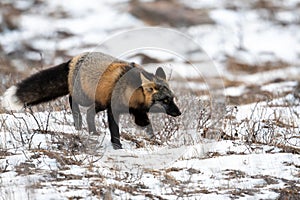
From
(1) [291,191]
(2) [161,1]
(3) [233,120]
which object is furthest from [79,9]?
(1) [291,191]

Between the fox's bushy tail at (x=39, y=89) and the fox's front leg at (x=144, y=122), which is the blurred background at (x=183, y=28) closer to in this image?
the fox's bushy tail at (x=39, y=89)

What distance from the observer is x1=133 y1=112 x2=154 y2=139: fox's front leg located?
8867 mm

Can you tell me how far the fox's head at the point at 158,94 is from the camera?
8484 millimetres

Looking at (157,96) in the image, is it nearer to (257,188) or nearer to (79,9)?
(257,188)

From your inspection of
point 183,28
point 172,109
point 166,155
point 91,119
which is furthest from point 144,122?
point 183,28

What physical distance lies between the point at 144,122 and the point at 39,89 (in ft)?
6.38

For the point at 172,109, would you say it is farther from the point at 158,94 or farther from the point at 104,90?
the point at 104,90

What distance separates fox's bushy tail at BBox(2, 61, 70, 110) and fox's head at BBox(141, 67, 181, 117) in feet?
5.28

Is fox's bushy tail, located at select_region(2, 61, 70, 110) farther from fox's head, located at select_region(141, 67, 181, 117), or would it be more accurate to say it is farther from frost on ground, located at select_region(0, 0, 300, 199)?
fox's head, located at select_region(141, 67, 181, 117)

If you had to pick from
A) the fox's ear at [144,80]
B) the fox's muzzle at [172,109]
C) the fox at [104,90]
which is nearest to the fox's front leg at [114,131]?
the fox at [104,90]

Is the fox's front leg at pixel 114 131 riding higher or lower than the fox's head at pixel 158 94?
lower

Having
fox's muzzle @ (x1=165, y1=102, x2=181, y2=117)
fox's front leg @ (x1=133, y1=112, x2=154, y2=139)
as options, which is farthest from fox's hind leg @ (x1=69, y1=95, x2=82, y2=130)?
fox's muzzle @ (x1=165, y1=102, x2=181, y2=117)

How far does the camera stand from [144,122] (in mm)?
8898

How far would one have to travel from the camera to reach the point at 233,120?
1016 centimetres
